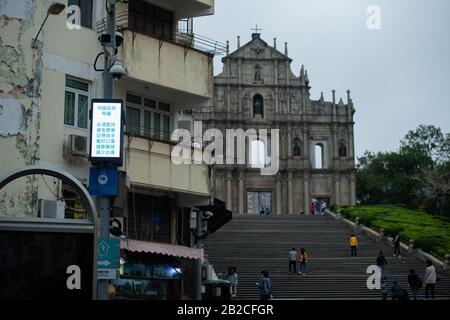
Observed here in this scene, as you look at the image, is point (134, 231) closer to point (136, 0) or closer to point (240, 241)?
point (136, 0)

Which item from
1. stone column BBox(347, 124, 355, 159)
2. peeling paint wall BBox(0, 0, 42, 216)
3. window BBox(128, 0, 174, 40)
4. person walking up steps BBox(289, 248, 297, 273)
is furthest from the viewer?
stone column BBox(347, 124, 355, 159)

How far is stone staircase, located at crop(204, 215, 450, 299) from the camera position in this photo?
101ft

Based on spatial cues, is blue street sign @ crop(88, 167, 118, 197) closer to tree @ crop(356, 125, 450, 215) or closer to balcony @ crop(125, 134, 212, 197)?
balcony @ crop(125, 134, 212, 197)

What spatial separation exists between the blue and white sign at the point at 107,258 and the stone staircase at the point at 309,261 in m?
17.0

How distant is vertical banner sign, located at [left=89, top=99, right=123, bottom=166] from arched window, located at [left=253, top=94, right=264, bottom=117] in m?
53.5

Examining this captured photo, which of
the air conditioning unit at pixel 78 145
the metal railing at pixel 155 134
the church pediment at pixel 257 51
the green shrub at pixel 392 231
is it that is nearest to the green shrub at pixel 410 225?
the green shrub at pixel 392 231

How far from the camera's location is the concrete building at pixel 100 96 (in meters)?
18.8

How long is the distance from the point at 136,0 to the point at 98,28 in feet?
7.65

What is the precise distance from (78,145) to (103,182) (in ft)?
23.1

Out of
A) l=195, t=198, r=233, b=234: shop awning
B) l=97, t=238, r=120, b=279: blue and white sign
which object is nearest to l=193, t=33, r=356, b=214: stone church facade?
l=195, t=198, r=233, b=234: shop awning

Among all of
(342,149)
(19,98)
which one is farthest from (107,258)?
(342,149)

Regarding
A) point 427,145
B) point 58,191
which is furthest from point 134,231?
point 427,145

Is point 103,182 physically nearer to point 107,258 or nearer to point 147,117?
point 107,258

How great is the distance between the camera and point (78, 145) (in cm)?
2041
